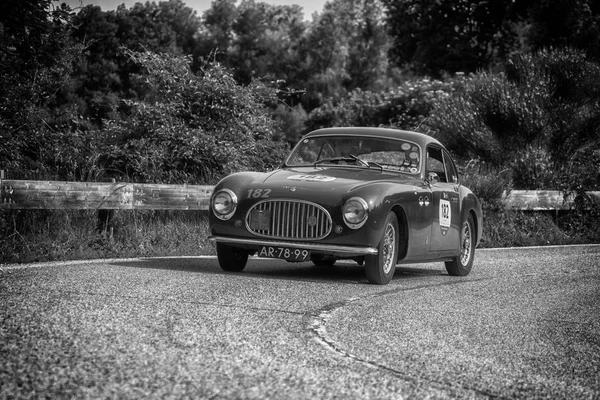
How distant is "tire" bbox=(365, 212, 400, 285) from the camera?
8.70 metres

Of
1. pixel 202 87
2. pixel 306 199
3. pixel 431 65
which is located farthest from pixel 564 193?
pixel 431 65

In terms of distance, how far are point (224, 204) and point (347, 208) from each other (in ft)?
4.30

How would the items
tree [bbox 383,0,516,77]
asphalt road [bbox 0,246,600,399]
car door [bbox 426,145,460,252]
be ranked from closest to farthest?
1. asphalt road [bbox 0,246,600,399]
2. car door [bbox 426,145,460,252]
3. tree [bbox 383,0,516,77]

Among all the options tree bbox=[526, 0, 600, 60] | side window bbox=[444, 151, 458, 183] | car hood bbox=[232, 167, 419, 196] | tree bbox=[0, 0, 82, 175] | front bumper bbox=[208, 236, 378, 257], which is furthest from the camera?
tree bbox=[526, 0, 600, 60]

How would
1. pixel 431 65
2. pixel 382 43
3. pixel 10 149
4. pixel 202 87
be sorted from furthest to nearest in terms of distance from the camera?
pixel 382 43, pixel 431 65, pixel 202 87, pixel 10 149

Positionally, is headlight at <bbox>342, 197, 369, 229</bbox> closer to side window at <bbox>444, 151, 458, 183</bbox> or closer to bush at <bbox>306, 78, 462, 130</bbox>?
side window at <bbox>444, 151, 458, 183</bbox>

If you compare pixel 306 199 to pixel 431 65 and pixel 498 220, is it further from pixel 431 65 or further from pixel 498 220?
pixel 431 65

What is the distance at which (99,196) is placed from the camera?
1127 cm

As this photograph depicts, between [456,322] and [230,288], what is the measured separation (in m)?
2.06

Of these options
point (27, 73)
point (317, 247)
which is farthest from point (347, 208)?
point (27, 73)

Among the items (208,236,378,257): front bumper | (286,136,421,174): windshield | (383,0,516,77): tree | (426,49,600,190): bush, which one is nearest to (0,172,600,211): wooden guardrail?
(286,136,421,174): windshield

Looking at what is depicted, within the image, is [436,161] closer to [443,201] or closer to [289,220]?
[443,201]

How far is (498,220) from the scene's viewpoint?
56.2 feet

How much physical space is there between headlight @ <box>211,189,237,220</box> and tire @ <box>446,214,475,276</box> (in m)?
3.02
